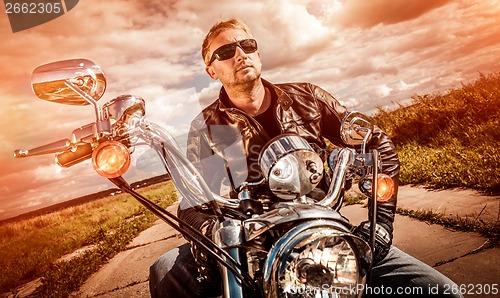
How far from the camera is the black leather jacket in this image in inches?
86.3

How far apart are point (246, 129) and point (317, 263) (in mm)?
1457

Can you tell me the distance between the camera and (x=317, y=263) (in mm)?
857

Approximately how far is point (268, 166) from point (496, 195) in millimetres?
3199

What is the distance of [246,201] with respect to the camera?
1120 mm

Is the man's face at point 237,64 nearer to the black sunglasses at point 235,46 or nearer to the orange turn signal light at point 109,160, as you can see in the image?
the black sunglasses at point 235,46

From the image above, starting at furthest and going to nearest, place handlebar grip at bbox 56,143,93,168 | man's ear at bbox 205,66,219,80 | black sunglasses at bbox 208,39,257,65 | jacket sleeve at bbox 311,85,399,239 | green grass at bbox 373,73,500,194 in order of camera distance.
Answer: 1. green grass at bbox 373,73,500,194
2. man's ear at bbox 205,66,219,80
3. black sunglasses at bbox 208,39,257,65
4. jacket sleeve at bbox 311,85,399,239
5. handlebar grip at bbox 56,143,93,168

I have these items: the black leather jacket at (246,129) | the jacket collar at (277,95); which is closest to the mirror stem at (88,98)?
the black leather jacket at (246,129)

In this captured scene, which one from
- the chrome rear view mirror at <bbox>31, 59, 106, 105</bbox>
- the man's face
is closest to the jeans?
the chrome rear view mirror at <bbox>31, 59, 106, 105</bbox>

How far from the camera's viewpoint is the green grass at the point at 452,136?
13.2 ft

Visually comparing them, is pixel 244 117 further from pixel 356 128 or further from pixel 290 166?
pixel 290 166

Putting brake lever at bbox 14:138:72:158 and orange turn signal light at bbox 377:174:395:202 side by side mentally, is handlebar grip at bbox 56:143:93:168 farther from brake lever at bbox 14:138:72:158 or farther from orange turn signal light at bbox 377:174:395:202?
orange turn signal light at bbox 377:174:395:202

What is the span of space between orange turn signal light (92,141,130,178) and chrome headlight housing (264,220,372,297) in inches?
18.8

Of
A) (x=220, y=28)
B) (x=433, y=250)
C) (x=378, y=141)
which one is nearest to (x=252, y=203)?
(x=378, y=141)

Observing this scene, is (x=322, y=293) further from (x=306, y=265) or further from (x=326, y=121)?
(x=326, y=121)
